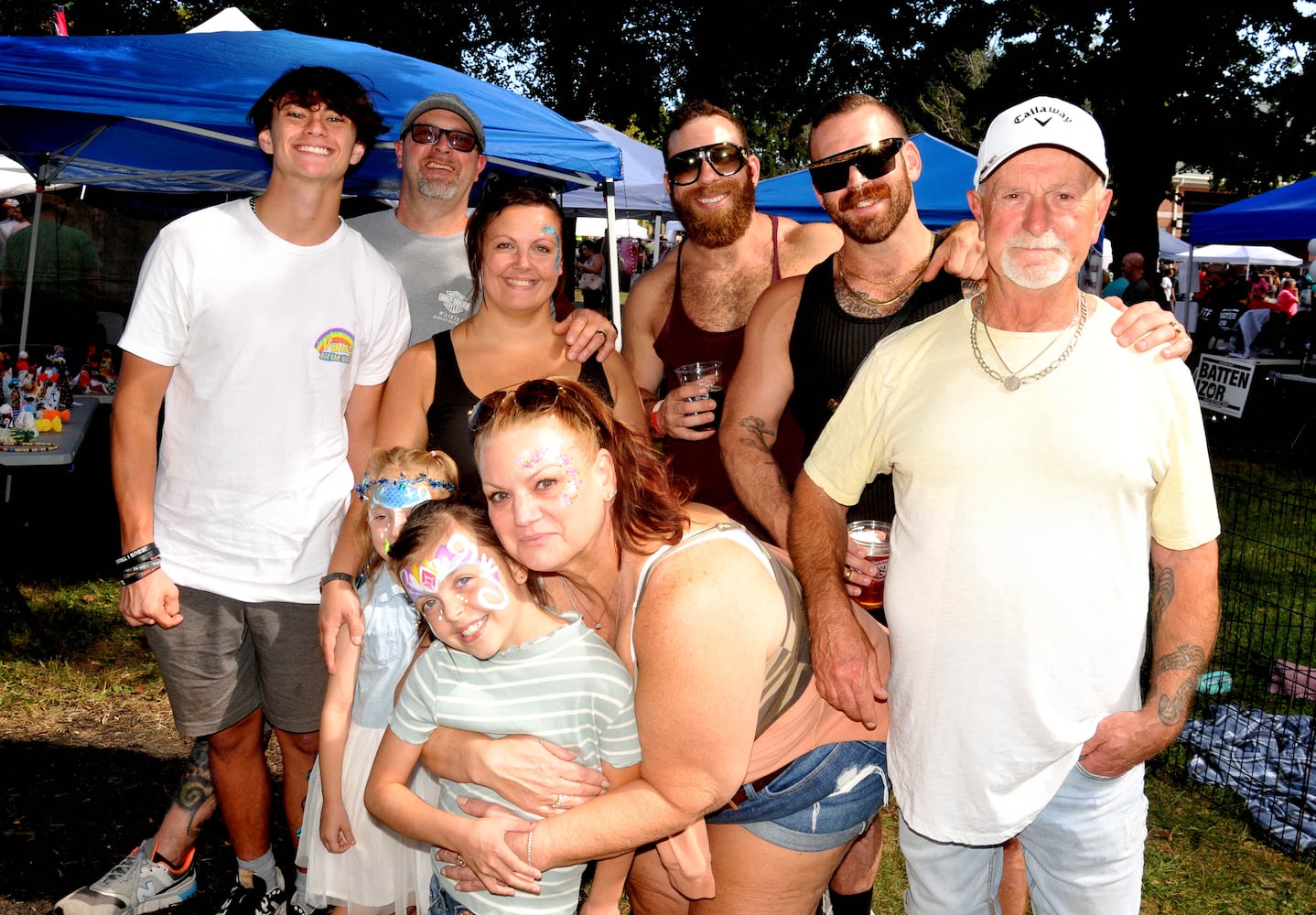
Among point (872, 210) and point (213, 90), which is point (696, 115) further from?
point (213, 90)

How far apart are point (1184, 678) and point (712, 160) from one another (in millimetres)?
2377

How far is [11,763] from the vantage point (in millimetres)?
4391

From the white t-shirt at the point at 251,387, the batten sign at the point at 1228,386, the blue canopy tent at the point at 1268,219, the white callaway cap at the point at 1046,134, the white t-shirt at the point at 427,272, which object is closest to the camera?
the white callaway cap at the point at 1046,134

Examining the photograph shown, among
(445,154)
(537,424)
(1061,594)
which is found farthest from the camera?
(445,154)

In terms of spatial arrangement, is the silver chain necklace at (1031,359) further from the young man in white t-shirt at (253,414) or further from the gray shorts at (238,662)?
the gray shorts at (238,662)

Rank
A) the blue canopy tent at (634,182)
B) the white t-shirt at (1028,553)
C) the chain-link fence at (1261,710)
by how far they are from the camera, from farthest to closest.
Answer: the blue canopy tent at (634,182) → the chain-link fence at (1261,710) → the white t-shirt at (1028,553)

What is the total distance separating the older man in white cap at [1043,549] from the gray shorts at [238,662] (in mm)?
1899

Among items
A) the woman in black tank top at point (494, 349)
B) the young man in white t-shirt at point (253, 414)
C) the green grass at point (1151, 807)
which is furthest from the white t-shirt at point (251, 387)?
the green grass at point (1151, 807)

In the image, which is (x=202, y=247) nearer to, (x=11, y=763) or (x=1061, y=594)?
(x=1061, y=594)

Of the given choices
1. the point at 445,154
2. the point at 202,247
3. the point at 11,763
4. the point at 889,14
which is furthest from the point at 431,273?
the point at 889,14

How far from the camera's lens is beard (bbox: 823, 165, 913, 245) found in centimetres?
295

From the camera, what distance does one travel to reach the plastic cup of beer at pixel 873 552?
2557 mm

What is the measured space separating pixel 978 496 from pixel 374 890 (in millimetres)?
1909

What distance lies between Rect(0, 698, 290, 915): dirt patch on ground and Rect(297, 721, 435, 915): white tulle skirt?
45.6 inches
